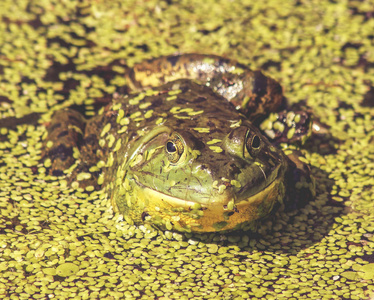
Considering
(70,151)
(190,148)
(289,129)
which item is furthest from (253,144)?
(70,151)

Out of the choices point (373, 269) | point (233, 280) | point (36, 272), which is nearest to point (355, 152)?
point (373, 269)

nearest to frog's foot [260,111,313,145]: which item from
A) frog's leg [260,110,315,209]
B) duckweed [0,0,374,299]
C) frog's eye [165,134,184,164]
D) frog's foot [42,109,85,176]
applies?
frog's leg [260,110,315,209]

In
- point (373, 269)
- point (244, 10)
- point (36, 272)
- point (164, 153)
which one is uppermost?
point (244, 10)

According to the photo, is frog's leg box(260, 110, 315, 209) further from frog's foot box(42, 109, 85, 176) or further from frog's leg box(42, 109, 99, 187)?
frog's foot box(42, 109, 85, 176)

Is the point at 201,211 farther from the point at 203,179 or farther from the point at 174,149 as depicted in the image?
the point at 174,149

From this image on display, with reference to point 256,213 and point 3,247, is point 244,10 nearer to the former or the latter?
point 256,213

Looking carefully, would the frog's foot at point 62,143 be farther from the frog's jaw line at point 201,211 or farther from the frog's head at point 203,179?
the frog's jaw line at point 201,211

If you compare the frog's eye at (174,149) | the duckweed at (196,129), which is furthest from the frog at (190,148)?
the duckweed at (196,129)
